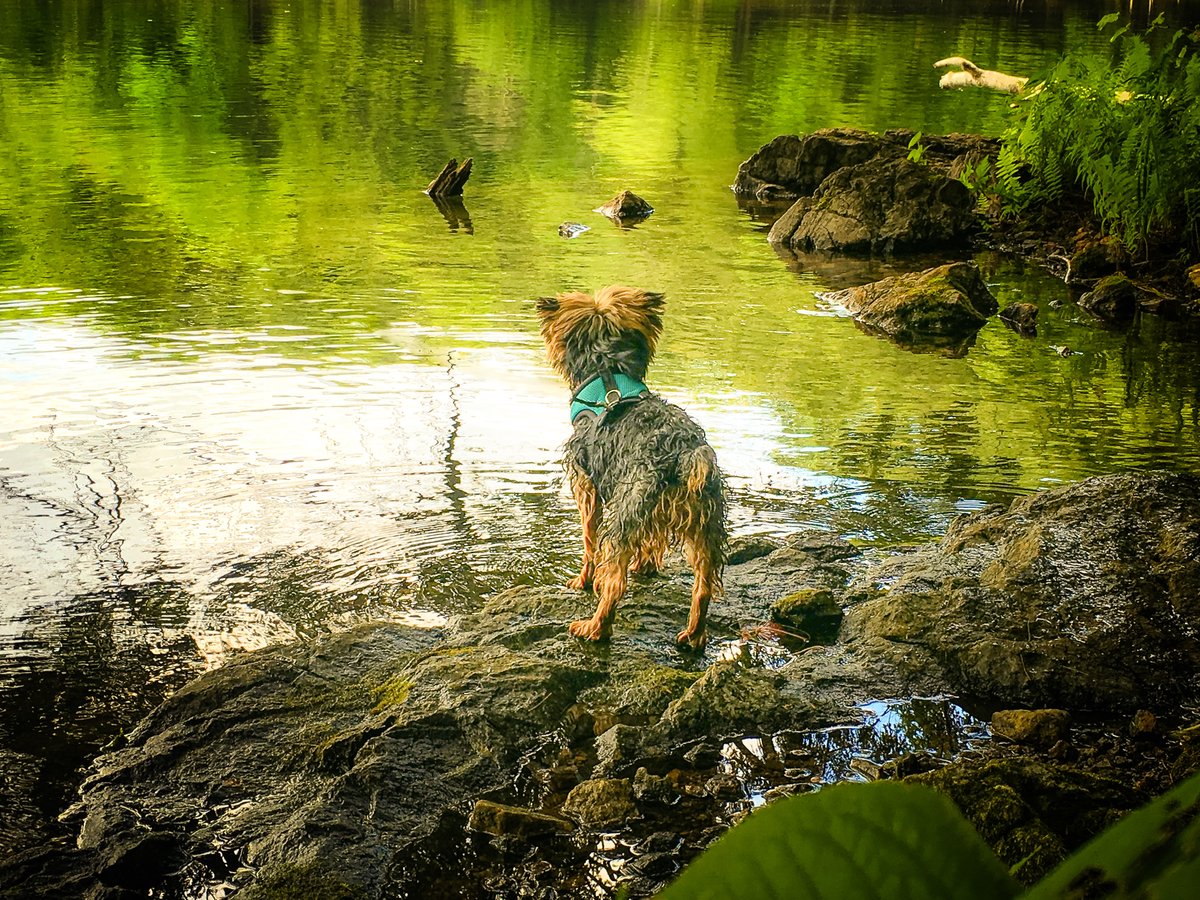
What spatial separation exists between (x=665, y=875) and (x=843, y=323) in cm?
1148

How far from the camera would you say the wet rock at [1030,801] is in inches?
159

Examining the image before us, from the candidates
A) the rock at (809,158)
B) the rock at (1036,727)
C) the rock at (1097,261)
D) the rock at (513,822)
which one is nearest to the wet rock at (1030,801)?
the rock at (1036,727)

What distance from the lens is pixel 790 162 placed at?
2475cm

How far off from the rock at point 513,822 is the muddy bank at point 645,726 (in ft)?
0.04

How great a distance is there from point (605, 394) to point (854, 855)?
19.5ft

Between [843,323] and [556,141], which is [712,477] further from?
[556,141]

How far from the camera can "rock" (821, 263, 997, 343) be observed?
14586 mm

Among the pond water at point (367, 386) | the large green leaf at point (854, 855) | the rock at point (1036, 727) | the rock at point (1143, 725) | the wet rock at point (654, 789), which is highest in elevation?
the large green leaf at point (854, 855)

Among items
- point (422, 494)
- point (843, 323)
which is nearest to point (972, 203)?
point (843, 323)

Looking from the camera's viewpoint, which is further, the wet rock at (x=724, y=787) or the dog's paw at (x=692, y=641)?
the dog's paw at (x=692, y=641)

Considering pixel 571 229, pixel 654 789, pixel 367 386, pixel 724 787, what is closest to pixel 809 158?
pixel 571 229

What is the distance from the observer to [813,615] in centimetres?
664

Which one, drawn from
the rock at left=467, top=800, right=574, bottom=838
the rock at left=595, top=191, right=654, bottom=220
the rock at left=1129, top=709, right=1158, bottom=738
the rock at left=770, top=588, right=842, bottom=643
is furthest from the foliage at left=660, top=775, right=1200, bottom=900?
the rock at left=595, top=191, right=654, bottom=220

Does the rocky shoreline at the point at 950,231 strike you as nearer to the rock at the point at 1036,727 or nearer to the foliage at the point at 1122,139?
the foliage at the point at 1122,139
